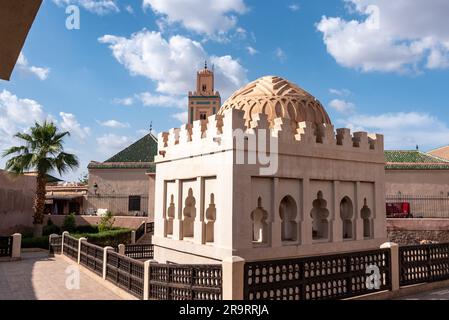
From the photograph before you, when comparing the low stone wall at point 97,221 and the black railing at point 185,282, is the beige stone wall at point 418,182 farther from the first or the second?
the black railing at point 185,282

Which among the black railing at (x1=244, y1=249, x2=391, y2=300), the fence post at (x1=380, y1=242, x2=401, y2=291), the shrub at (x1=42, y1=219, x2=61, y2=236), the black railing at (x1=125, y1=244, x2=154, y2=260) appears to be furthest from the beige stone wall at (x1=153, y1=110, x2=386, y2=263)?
the shrub at (x1=42, y1=219, x2=61, y2=236)

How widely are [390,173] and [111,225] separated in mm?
18911

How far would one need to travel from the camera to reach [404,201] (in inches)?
969

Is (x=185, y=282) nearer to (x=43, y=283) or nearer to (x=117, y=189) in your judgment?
(x=43, y=283)

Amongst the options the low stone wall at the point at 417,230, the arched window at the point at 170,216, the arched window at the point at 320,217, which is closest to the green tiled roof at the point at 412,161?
the low stone wall at the point at 417,230

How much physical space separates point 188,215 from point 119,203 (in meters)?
19.5

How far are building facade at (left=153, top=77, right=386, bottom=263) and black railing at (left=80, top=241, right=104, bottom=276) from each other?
181 centimetres

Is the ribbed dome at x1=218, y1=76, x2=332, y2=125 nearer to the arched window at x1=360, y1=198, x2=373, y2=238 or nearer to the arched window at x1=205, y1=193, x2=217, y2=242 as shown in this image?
the arched window at x1=205, y1=193, x2=217, y2=242

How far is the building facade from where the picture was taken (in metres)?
7.58

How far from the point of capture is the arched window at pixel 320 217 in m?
8.90

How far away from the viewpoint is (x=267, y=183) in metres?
7.97

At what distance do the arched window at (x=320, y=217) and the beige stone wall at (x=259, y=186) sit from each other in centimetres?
12
